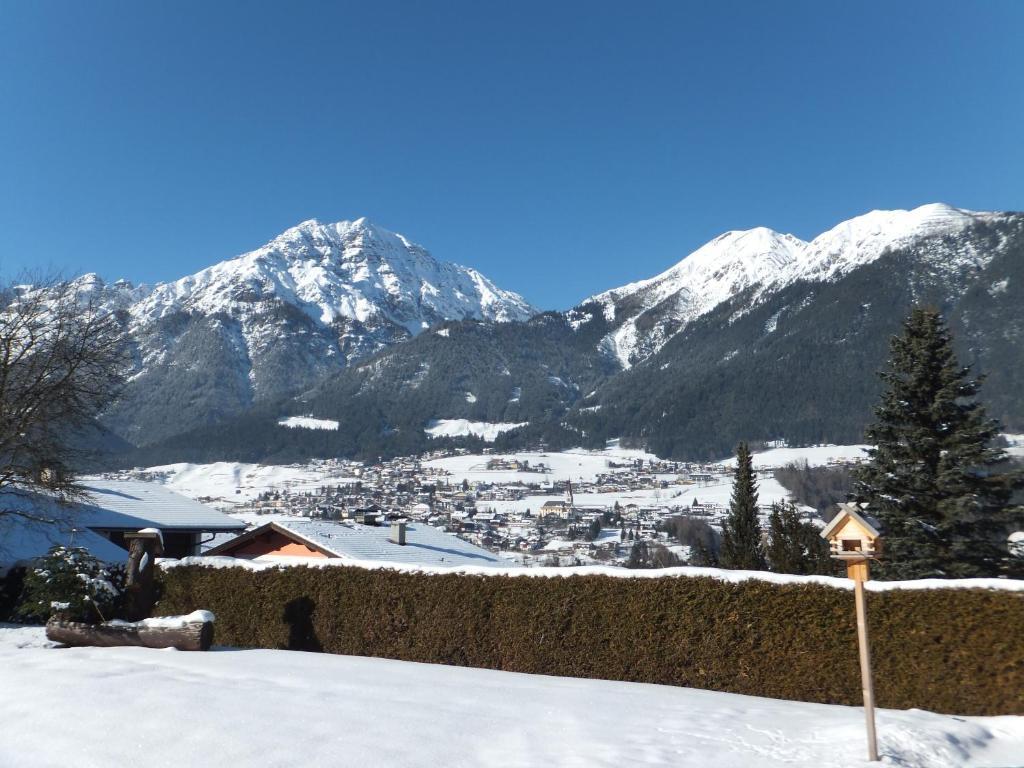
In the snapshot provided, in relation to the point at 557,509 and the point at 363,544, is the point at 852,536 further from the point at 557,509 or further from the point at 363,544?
the point at 557,509

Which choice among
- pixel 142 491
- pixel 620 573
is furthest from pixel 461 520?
pixel 620 573

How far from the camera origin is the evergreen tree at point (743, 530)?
1359 inches

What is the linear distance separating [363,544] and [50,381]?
41.4 ft

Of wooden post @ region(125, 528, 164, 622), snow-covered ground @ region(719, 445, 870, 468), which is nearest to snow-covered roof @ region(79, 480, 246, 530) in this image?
wooden post @ region(125, 528, 164, 622)

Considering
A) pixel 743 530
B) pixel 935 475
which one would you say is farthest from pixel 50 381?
pixel 743 530

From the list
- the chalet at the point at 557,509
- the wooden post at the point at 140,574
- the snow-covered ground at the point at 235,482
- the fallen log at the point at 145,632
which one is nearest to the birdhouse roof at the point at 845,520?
the fallen log at the point at 145,632

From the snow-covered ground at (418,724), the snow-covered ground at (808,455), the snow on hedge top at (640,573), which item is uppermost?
the snow-covered ground at (808,455)

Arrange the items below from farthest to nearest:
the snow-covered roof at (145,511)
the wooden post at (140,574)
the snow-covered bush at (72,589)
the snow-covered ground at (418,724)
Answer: the snow-covered roof at (145,511) < the wooden post at (140,574) < the snow-covered bush at (72,589) < the snow-covered ground at (418,724)

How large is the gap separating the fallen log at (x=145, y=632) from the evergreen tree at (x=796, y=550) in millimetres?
23928

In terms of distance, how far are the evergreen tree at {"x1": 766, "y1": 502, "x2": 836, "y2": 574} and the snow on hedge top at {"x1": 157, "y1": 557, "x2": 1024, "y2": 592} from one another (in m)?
19.1

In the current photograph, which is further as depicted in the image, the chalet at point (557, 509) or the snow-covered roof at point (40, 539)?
the chalet at point (557, 509)

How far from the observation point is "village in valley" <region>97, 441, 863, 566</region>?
91000mm

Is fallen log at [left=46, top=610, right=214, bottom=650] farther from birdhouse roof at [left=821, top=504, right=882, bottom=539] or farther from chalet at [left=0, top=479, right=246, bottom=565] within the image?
birdhouse roof at [left=821, top=504, right=882, bottom=539]

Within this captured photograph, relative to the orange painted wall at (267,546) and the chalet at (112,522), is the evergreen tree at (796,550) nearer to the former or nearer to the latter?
the orange painted wall at (267,546)
